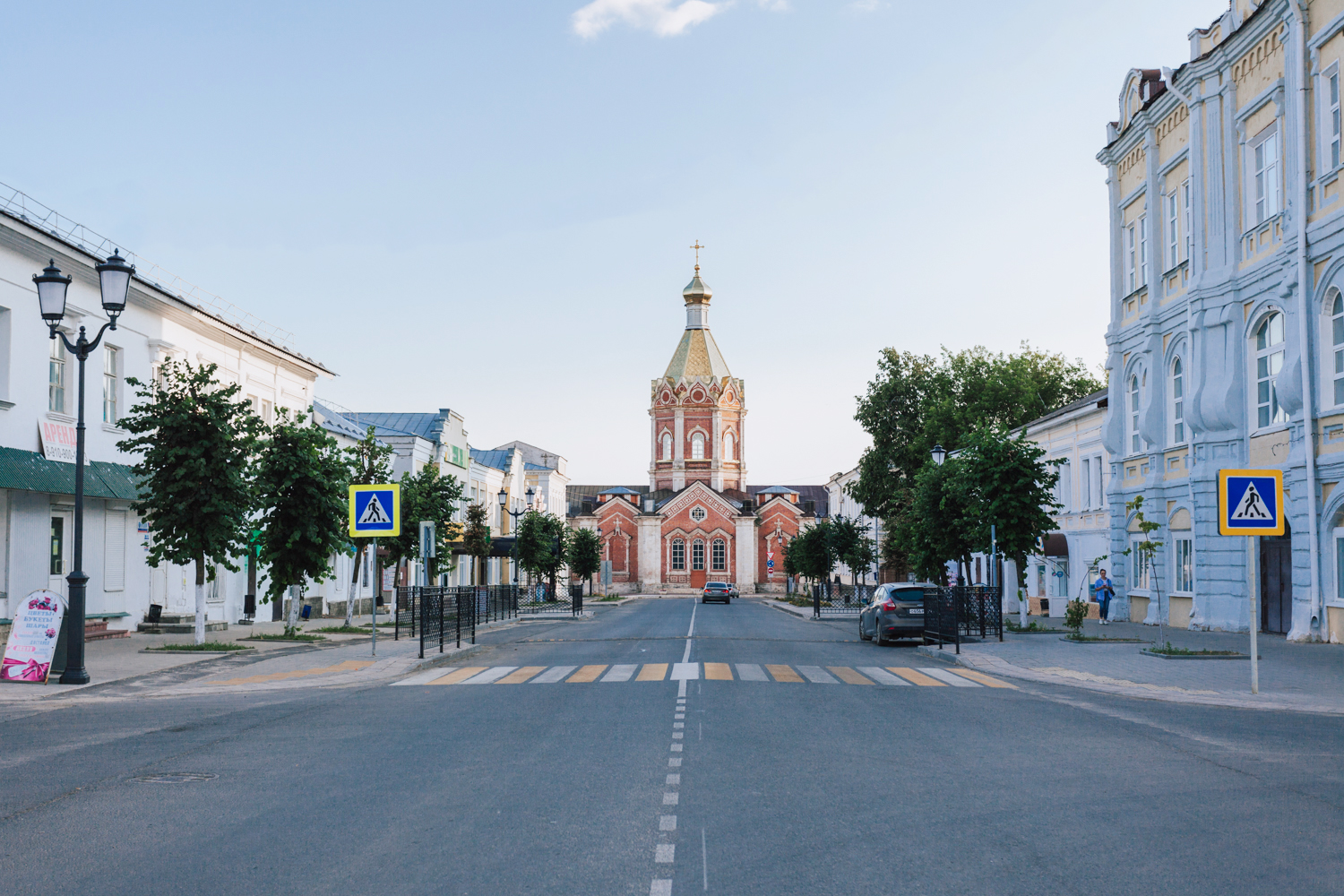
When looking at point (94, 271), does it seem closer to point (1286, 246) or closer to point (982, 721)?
point (982, 721)

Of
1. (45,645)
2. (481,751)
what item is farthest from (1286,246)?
(45,645)

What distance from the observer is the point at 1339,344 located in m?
25.0

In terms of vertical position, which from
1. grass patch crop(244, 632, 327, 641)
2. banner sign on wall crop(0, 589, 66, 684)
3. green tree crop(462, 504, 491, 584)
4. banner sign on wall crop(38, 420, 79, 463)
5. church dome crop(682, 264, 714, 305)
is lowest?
grass patch crop(244, 632, 327, 641)

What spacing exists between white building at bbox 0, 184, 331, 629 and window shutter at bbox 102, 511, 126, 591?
32 mm

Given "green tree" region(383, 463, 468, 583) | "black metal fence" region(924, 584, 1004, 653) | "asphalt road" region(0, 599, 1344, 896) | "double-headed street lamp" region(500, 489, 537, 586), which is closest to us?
"asphalt road" region(0, 599, 1344, 896)

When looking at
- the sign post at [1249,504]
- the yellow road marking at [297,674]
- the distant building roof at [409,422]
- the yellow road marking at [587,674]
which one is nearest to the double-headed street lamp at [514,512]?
the distant building roof at [409,422]

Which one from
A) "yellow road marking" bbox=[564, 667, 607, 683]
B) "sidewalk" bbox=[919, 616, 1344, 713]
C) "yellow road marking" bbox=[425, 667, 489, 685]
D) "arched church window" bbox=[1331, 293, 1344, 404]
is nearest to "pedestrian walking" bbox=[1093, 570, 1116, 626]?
"sidewalk" bbox=[919, 616, 1344, 713]

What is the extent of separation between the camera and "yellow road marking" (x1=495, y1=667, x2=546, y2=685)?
17.6 metres

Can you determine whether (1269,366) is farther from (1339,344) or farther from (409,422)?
(409,422)

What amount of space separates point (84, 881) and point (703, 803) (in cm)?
381

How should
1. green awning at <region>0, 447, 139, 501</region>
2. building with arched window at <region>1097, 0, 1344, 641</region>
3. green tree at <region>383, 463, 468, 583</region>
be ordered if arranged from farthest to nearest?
green tree at <region>383, 463, 468, 583</region>
building with arched window at <region>1097, 0, 1344, 641</region>
green awning at <region>0, 447, 139, 501</region>

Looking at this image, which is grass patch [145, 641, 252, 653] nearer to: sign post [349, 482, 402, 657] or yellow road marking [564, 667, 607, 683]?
sign post [349, 482, 402, 657]

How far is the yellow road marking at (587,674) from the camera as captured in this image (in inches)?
703

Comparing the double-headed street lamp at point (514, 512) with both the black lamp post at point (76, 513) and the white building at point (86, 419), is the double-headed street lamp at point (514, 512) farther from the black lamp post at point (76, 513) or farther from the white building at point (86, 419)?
the black lamp post at point (76, 513)
